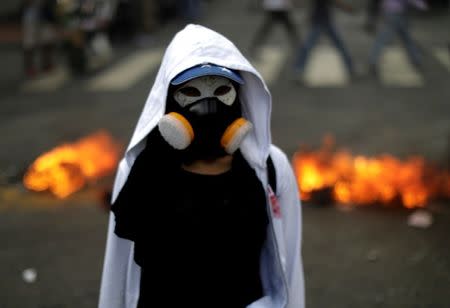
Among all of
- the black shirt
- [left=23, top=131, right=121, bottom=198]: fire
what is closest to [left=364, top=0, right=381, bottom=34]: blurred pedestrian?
[left=23, top=131, right=121, bottom=198]: fire

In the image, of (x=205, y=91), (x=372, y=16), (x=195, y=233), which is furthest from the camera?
(x=372, y=16)

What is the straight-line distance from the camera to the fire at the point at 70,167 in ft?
20.8

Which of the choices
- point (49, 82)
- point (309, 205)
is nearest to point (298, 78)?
point (49, 82)

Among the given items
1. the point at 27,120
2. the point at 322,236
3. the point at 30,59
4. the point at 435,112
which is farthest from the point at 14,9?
the point at 322,236

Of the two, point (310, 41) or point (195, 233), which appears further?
point (310, 41)

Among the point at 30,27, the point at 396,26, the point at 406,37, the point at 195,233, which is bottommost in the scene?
the point at 406,37

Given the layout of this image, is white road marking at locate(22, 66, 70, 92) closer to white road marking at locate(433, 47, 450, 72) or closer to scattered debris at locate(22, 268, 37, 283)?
scattered debris at locate(22, 268, 37, 283)

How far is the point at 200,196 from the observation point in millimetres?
2266

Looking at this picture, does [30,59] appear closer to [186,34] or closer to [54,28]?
[54,28]

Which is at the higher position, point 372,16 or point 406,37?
→ point 406,37

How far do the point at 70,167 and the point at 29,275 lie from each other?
6.43 ft

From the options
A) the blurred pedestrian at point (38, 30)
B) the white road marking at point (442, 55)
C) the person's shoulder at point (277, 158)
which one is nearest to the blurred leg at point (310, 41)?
the white road marking at point (442, 55)

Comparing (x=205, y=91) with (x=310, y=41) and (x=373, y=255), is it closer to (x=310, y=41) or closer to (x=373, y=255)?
(x=373, y=255)

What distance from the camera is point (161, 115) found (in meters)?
2.33
